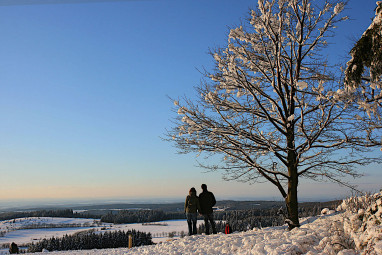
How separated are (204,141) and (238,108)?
1.79 m

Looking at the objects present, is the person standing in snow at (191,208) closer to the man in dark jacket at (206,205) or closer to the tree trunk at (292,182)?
the man in dark jacket at (206,205)

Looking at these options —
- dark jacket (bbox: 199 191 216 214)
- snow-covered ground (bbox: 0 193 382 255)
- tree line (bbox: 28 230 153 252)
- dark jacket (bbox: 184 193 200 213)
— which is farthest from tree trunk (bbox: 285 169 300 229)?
tree line (bbox: 28 230 153 252)

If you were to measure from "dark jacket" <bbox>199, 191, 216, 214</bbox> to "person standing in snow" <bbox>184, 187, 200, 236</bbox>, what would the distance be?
0.19 m

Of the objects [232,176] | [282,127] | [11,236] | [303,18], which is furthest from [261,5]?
[11,236]

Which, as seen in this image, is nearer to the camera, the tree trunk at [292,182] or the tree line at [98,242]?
the tree trunk at [292,182]

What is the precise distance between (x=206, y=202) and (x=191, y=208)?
733 mm

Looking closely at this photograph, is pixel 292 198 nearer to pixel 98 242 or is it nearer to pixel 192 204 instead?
pixel 192 204

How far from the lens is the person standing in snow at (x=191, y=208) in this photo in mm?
13602

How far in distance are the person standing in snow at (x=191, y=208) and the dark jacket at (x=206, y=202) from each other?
19 centimetres

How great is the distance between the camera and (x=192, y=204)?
1364 centimetres

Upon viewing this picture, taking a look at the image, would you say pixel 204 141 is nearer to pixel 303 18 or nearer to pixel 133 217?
pixel 303 18

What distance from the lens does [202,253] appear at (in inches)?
338

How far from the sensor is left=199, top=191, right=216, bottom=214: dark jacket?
13.7 metres

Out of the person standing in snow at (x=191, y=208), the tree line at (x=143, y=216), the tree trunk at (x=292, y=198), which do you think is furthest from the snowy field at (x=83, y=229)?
the tree trunk at (x=292, y=198)
